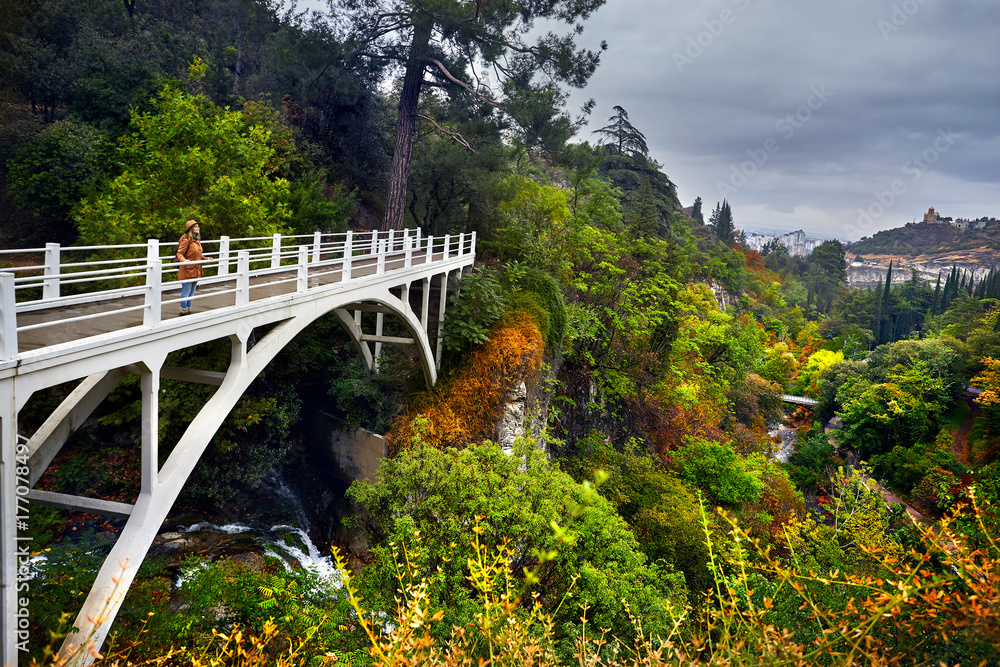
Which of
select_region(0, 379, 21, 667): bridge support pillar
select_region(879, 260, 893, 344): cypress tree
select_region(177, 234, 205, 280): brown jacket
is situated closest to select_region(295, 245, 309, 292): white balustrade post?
select_region(177, 234, 205, 280): brown jacket

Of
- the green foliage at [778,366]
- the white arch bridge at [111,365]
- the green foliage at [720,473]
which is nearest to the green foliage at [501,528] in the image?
the white arch bridge at [111,365]

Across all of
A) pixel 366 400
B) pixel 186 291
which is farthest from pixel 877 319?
pixel 186 291

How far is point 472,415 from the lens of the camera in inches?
556

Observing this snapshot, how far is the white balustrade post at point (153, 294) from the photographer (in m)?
5.58

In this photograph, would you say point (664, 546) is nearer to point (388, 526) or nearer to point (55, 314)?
point (388, 526)

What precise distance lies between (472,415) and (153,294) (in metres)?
9.40

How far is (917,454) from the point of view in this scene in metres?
25.2

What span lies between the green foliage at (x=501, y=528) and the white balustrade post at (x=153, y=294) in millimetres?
4112

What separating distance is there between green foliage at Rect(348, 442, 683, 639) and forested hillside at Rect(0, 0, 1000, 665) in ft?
0.21

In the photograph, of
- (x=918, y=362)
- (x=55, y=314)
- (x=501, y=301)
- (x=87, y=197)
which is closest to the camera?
(x=55, y=314)

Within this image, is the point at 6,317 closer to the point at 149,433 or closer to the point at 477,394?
the point at 149,433

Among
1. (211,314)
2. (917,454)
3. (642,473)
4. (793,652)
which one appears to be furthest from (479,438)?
(917,454)

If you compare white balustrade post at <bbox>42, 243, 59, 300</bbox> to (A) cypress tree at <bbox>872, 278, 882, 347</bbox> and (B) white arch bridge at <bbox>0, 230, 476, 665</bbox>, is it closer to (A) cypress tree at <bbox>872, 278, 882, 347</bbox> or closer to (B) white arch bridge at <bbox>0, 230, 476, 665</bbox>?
(B) white arch bridge at <bbox>0, 230, 476, 665</bbox>

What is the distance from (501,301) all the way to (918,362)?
2705 centimetres
